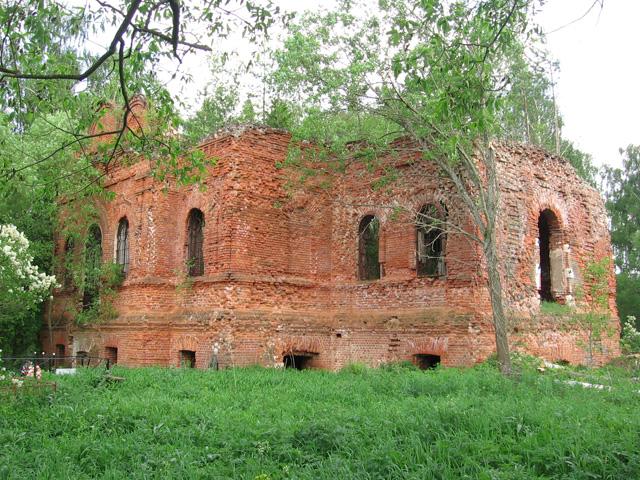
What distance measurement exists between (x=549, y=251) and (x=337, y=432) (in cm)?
1043

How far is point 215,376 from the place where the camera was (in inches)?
446

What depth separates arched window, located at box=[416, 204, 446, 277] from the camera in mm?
13211

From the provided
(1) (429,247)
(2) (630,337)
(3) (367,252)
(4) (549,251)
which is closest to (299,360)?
(3) (367,252)

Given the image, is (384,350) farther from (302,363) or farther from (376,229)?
(376,229)

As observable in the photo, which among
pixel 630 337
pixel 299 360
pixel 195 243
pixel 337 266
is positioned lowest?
pixel 299 360

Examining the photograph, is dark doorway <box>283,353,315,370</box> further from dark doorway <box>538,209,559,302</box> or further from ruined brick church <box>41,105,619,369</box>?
dark doorway <box>538,209,559,302</box>

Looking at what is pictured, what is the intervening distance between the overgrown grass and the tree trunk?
1110 millimetres

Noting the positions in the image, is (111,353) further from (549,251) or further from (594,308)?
(594,308)

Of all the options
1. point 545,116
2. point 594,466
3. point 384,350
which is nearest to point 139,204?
point 384,350

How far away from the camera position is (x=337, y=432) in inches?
250

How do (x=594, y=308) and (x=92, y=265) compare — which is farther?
(x=92, y=265)

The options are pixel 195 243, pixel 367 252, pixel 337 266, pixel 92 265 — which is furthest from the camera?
pixel 92 265

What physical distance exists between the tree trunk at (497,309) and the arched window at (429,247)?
1972 mm

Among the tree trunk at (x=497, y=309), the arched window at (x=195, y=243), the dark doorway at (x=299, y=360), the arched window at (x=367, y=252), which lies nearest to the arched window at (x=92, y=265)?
the arched window at (x=195, y=243)
